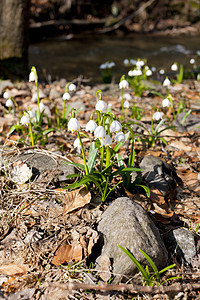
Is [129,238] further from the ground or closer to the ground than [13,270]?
further from the ground

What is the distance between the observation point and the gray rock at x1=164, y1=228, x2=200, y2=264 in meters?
1.89

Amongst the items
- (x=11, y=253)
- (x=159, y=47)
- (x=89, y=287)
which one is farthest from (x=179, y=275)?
(x=159, y=47)

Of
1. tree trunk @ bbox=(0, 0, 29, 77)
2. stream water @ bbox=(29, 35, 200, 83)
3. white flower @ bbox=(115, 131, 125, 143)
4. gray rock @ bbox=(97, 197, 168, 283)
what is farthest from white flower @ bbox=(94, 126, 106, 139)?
stream water @ bbox=(29, 35, 200, 83)

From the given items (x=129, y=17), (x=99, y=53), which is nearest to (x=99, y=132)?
(x=99, y=53)

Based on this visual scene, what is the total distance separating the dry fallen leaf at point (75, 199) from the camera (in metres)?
2.06

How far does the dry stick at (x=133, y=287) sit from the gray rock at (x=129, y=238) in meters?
0.14

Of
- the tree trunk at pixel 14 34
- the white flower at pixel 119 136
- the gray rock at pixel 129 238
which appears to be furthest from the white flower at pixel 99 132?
the tree trunk at pixel 14 34

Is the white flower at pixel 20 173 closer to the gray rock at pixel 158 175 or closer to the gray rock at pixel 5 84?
the gray rock at pixel 158 175

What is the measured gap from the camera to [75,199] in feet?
6.94

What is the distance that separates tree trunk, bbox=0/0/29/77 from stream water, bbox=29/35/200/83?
863 mm

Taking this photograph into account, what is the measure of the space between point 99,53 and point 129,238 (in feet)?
27.8

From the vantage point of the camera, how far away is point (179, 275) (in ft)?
5.70

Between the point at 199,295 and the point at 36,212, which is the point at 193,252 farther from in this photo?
the point at 36,212

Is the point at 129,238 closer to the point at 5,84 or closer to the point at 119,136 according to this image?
the point at 119,136
